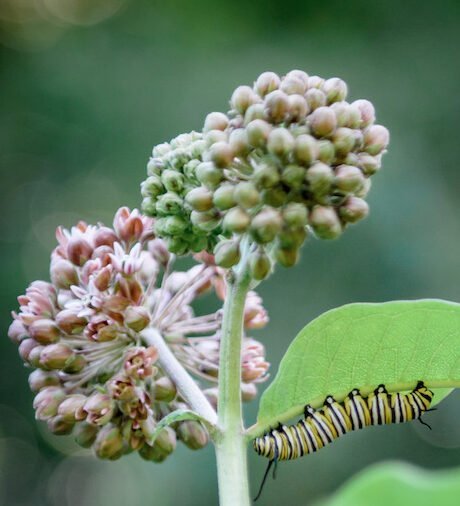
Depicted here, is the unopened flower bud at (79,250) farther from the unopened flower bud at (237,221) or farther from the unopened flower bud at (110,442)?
the unopened flower bud at (237,221)

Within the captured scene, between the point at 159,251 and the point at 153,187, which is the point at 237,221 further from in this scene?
the point at 159,251

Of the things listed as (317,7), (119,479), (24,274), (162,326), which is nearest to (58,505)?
(119,479)

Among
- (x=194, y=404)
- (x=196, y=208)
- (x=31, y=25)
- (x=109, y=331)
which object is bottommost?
(x=194, y=404)

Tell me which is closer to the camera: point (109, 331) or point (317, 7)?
point (109, 331)

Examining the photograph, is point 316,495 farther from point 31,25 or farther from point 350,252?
point 31,25

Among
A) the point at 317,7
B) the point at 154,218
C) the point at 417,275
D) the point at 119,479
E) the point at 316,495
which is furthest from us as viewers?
the point at 119,479

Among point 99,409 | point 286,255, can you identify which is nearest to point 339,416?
point 286,255

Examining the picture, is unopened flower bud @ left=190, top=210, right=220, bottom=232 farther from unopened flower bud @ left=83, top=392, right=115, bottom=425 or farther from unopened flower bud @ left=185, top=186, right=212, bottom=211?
unopened flower bud @ left=83, top=392, right=115, bottom=425

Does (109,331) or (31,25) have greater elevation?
(31,25)
